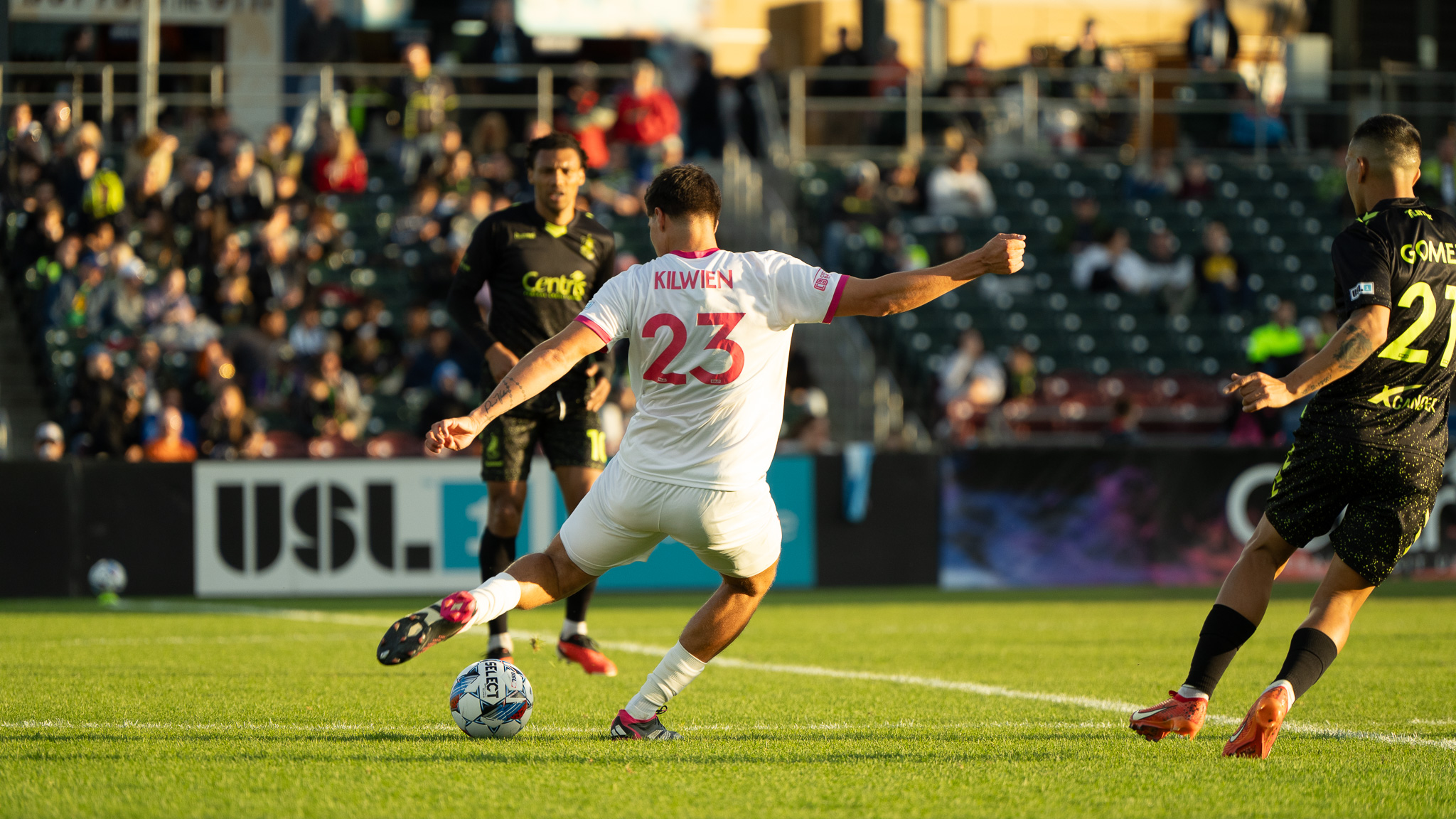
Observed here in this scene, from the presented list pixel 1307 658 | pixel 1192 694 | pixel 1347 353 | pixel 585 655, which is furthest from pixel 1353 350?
pixel 585 655

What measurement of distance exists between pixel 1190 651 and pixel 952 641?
58.3 inches

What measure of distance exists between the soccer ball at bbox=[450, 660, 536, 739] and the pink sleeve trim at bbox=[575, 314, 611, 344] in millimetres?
1308

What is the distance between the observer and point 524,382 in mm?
5160

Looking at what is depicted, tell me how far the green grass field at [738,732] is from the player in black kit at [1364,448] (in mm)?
347

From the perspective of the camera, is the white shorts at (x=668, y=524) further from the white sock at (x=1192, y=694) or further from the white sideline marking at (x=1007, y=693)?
the white sideline marking at (x=1007, y=693)

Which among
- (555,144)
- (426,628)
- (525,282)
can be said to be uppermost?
(555,144)

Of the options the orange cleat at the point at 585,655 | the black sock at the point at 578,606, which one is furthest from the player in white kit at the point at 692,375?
the black sock at the point at 578,606

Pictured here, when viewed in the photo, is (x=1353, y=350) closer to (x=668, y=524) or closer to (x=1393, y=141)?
(x=1393, y=141)

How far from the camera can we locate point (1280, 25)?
1159 inches

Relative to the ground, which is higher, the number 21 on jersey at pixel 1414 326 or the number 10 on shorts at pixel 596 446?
the number 21 on jersey at pixel 1414 326

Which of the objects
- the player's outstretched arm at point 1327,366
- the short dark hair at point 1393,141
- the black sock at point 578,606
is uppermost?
the short dark hair at point 1393,141

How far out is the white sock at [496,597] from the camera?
5176 mm

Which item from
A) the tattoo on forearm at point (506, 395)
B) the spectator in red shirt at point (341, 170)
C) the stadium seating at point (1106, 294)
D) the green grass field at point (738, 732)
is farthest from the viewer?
the spectator in red shirt at point (341, 170)

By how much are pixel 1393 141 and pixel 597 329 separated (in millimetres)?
2825
